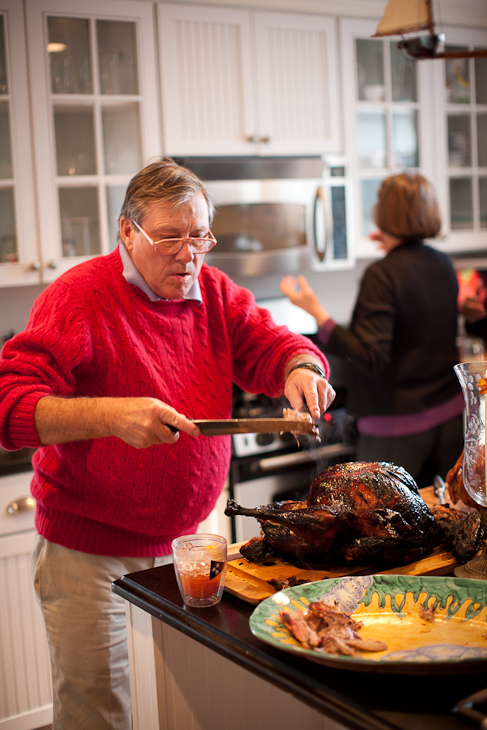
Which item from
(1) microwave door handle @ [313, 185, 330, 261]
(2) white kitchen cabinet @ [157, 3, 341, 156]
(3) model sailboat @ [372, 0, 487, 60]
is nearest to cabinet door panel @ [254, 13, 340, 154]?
(2) white kitchen cabinet @ [157, 3, 341, 156]

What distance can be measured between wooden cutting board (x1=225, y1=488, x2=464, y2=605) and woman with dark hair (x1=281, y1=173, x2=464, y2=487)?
1245 millimetres

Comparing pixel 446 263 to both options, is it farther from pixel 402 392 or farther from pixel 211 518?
pixel 211 518

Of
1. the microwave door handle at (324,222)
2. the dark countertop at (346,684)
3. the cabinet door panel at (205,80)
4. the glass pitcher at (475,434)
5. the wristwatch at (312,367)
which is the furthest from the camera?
the microwave door handle at (324,222)

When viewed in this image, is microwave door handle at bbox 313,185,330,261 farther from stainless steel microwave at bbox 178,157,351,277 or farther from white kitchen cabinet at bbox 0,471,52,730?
white kitchen cabinet at bbox 0,471,52,730

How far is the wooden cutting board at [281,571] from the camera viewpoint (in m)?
1.15

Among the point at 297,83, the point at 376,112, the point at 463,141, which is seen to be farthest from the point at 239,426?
the point at 463,141

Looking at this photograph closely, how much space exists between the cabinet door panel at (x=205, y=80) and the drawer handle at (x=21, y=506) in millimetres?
1287

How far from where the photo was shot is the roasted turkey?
1.17 meters

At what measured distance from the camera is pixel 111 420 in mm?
1241

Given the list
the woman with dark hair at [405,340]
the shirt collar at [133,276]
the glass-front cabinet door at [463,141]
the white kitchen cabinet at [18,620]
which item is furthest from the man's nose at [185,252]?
the glass-front cabinet door at [463,141]

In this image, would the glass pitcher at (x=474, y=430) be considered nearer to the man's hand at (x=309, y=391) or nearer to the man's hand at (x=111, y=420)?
the man's hand at (x=309, y=391)

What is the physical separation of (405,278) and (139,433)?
1.46m

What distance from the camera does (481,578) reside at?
1.14 metres

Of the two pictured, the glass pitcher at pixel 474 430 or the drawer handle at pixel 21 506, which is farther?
the drawer handle at pixel 21 506
